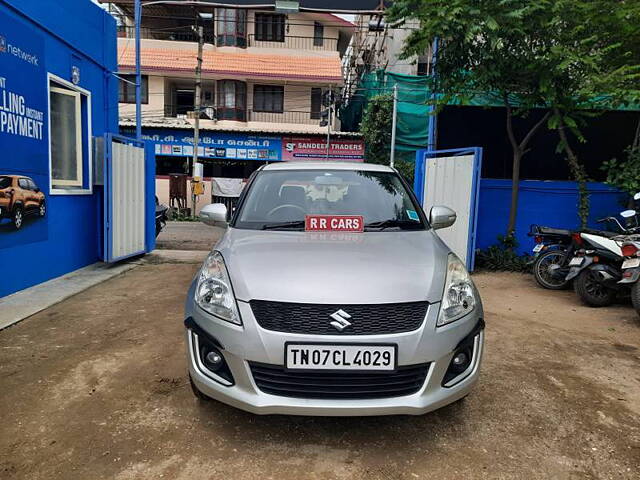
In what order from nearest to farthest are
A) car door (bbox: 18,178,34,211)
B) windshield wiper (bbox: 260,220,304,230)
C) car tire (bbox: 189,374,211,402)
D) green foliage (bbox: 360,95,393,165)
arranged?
car tire (bbox: 189,374,211,402)
windshield wiper (bbox: 260,220,304,230)
car door (bbox: 18,178,34,211)
green foliage (bbox: 360,95,393,165)

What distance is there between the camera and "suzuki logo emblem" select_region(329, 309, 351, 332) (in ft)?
7.05

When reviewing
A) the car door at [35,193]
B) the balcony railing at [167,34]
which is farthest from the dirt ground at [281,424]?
the balcony railing at [167,34]

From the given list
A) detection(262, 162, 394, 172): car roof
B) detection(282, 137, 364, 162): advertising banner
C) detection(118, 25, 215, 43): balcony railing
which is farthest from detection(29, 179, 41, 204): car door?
detection(118, 25, 215, 43): balcony railing

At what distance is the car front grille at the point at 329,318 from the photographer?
2.16 m

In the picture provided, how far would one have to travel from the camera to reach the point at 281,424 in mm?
2555

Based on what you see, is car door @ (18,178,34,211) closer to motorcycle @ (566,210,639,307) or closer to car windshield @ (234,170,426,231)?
car windshield @ (234,170,426,231)

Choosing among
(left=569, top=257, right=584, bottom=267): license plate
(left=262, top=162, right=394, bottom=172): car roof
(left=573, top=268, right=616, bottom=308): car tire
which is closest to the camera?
(left=262, top=162, right=394, bottom=172): car roof

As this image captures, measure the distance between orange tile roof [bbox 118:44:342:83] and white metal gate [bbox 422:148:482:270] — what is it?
14.5 metres

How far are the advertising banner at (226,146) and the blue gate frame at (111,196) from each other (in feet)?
39.7

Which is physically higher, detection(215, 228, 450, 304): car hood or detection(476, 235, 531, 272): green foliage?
detection(215, 228, 450, 304): car hood

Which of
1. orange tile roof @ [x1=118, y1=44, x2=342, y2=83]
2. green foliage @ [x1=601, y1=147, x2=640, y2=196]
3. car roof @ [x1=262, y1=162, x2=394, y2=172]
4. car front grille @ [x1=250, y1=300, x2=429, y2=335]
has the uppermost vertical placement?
orange tile roof @ [x1=118, y1=44, x2=342, y2=83]

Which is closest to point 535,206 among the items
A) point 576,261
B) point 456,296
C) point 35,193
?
point 576,261

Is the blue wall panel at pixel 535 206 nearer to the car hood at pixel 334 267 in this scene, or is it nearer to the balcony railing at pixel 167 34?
the car hood at pixel 334 267

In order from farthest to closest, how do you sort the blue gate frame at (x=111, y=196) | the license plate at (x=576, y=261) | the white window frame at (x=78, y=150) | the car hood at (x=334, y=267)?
the blue gate frame at (x=111, y=196) < the white window frame at (x=78, y=150) < the license plate at (x=576, y=261) < the car hood at (x=334, y=267)
